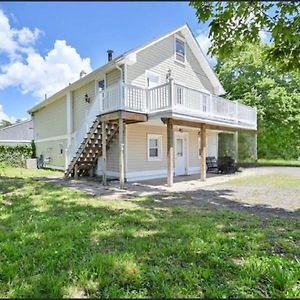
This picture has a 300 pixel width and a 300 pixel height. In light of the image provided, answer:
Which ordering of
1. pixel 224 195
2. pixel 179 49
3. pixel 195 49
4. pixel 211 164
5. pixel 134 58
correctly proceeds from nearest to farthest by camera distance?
1. pixel 224 195
2. pixel 134 58
3. pixel 179 49
4. pixel 195 49
5. pixel 211 164

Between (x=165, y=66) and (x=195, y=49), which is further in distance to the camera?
(x=195, y=49)

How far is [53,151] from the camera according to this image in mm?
19281

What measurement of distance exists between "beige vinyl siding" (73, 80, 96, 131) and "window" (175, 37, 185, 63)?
5007mm

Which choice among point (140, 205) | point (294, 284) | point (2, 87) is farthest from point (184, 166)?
point (294, 284)

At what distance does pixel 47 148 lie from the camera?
20.3m

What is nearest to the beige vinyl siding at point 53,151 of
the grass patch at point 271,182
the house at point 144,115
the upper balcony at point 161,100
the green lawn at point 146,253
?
the house at point 144,115

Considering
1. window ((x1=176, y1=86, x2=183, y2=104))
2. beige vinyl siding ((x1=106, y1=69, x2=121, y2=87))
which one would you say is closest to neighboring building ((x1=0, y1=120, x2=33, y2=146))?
beige vinyl siding ((x1=106, y1=69, x2=121, y2=87))

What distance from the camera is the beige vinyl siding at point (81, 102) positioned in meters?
14.8

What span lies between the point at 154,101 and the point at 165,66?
4287mm

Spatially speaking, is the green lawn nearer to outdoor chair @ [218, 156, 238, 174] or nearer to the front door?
the front door

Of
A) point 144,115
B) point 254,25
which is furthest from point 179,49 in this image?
point 254,25

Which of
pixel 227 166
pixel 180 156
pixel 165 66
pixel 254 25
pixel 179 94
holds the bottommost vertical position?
pixel 227 166

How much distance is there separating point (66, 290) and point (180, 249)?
68.4 inches

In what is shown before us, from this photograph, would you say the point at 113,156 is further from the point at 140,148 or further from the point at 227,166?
the point at 227,166
